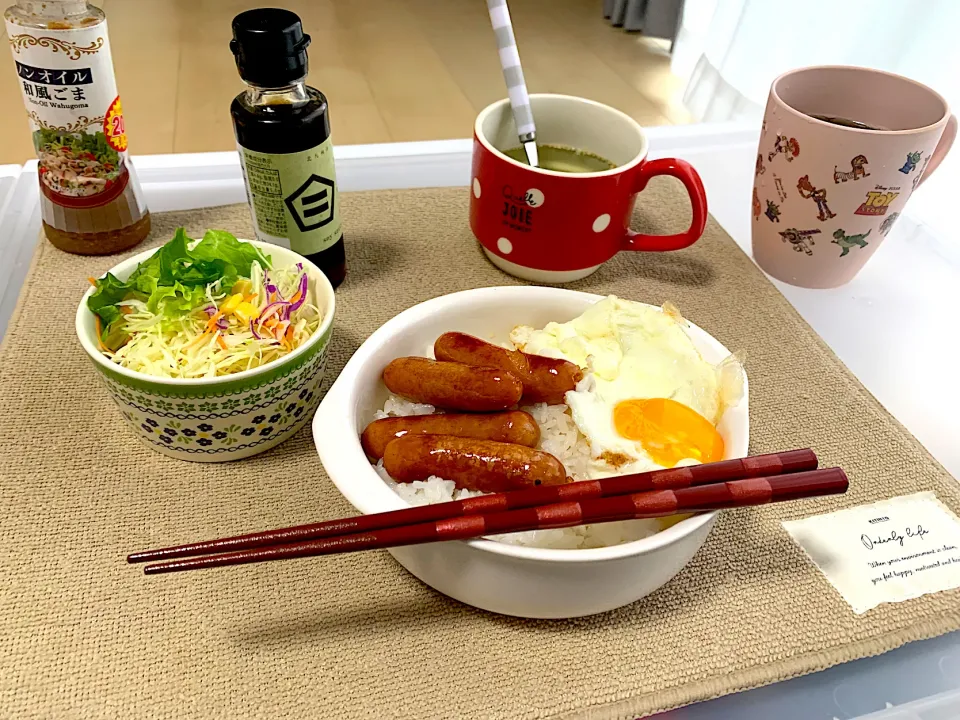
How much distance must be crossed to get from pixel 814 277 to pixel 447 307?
2.19ft

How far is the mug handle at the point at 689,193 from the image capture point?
107 cm

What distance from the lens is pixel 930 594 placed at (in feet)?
2.53

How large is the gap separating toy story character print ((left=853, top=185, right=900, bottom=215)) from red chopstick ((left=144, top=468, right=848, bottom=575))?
573 mm

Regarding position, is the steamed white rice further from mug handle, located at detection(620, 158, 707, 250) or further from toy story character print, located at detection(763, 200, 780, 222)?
toy story character print, located at detection(763, 200, 780, 222)

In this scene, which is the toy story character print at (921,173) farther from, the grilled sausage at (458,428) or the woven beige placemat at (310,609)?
the grilled sausage at (458,428)

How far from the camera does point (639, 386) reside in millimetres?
807

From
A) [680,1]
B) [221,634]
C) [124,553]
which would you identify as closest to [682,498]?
[221,634]

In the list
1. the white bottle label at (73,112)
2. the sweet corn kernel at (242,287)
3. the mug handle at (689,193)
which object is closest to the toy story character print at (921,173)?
the mug handle at (689,193)

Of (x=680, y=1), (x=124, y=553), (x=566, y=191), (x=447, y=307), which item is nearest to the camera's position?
(x=124, y=553)

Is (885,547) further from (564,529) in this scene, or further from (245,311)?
(245,311)

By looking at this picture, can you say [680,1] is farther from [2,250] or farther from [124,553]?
[124,553]

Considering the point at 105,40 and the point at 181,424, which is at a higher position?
the point at 105,40

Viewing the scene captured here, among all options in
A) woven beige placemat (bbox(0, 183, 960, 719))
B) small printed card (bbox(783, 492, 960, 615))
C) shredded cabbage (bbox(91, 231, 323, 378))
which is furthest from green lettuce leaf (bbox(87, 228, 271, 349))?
small printed card (bbox(783, 492, 960, 615))

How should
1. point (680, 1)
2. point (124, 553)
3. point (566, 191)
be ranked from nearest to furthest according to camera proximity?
point (124, 553)
point (566, 191)
point (680, 1)
